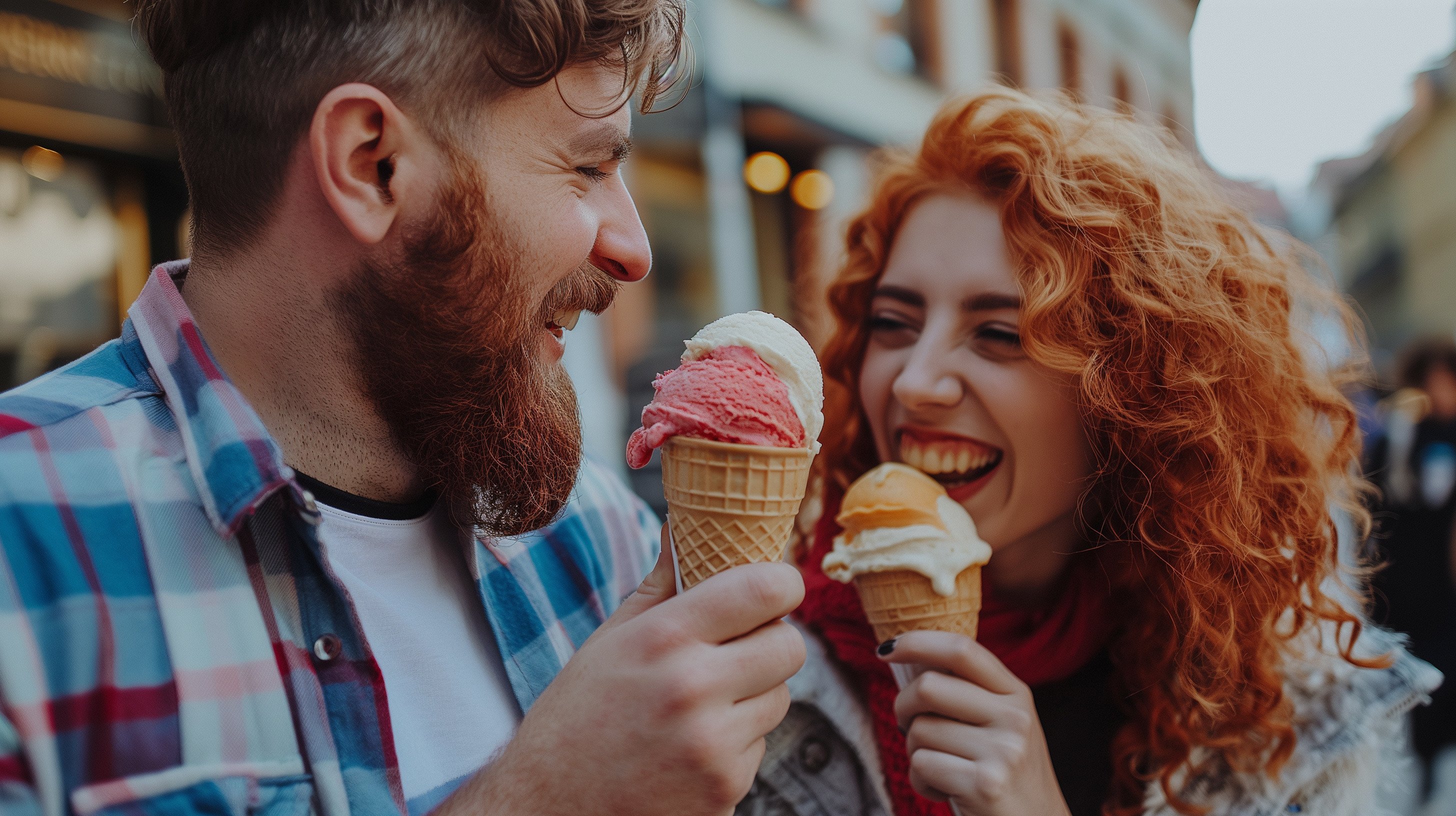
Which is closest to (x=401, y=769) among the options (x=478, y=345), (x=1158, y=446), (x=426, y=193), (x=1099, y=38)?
(x=478, y=345)

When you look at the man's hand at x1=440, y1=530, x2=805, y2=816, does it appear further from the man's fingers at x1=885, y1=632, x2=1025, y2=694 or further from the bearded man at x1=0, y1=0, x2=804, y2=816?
the man's fingers at x1=885, y1=632, x2=1025, y2=694

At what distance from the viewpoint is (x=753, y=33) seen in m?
9.60

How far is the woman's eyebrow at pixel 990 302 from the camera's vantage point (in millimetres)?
2012

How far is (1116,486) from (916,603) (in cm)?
64

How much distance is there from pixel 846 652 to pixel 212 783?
1.39 meters

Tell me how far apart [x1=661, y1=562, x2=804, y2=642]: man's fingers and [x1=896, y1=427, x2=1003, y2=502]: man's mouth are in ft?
2.47

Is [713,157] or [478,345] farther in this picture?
[713,157]

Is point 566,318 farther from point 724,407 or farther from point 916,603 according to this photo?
point 916,603

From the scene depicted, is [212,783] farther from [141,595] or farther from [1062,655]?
[1062,655]

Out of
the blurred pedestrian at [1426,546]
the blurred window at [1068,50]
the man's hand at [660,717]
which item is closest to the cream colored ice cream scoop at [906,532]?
the man's hand at [660,717]

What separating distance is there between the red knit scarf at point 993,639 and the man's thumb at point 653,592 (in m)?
0.58

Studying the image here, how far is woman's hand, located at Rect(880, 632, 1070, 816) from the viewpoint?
1.67 meters

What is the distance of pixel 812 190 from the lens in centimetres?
1113

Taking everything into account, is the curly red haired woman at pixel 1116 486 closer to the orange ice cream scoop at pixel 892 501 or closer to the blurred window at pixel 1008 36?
the orange ice cream scoop at pixel 892 501
